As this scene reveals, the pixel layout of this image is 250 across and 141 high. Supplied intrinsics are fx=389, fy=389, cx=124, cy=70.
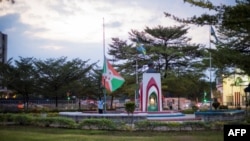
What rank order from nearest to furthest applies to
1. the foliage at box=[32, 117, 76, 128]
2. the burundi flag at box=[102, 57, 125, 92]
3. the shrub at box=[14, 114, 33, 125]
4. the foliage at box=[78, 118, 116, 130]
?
the foliage at box=[78, 118, 116, 130] < the foliage at box=[32, 117, 76, 128] < the shrub at box=[14, 114, 33, 125] < the burundi flag at box=[102, 57, 125, 92]

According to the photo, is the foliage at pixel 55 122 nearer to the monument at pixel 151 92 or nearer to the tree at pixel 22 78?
the monument at pixel 151 92

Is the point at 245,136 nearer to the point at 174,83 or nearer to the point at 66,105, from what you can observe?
the point at 174,83

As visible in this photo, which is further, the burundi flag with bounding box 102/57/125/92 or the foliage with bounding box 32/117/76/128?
the burundi flag with bounding box 102/57/125/92

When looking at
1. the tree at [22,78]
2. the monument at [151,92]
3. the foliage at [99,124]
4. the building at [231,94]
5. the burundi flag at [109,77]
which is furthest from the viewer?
the building at [231,94]

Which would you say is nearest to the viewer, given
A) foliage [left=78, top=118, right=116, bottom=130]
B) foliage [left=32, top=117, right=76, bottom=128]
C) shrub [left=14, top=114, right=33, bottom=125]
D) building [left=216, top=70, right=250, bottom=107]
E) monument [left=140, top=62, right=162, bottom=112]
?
foliage [left=78, top=118, right=116, bottom=130]

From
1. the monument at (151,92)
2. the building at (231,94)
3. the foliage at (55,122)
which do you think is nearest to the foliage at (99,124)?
the foliage at (55,122)

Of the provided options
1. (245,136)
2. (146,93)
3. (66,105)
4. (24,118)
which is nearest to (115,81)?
(146,93)

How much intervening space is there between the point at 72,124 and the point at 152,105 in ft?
49.8

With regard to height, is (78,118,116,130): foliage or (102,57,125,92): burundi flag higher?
(102,57,125,92): burundi flag

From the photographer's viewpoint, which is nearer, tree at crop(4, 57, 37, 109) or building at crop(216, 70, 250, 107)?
tree at crop(4, 57, 37, 109)

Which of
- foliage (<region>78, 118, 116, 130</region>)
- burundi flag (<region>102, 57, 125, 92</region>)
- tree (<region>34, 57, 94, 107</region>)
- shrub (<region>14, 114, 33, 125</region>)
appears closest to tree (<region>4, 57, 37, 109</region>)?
tree (<region>34, 57, 94, 107</region>)

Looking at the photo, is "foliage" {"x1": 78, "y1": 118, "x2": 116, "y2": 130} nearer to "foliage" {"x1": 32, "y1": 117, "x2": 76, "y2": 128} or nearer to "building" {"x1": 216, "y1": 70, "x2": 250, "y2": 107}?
"foliage" {"x1": 32, "y1": 117, "x2": 76, "y2": 128}

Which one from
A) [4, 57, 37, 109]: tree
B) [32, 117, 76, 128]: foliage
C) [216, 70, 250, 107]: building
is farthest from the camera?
[216, 70, 250, 107]: building

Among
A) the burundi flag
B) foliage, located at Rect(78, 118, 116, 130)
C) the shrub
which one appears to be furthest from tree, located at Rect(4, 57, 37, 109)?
foliage, located at Rect(78, 118, 116, 130)
